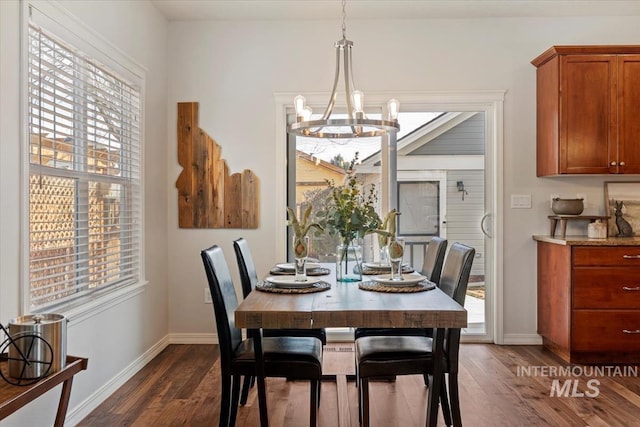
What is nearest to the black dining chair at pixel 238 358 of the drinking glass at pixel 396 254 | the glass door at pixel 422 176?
the drinking glass at pixel 396 254

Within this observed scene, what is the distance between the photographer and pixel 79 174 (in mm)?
2836

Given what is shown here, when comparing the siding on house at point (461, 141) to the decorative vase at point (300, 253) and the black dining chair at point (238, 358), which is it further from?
the black dining chair at point (238, 358)

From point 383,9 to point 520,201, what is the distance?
1.89 m

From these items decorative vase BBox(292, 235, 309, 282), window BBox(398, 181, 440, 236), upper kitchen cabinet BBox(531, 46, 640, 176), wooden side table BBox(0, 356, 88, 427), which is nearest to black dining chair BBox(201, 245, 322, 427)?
Answer: decorative vase BBox(292, 235, 309, 282)

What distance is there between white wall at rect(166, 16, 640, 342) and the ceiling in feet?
0.27

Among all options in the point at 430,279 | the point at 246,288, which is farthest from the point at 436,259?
the point at 246,288

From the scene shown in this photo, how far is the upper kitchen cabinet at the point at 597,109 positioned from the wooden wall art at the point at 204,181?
243 cm

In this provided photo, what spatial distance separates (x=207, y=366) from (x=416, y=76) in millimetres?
2787

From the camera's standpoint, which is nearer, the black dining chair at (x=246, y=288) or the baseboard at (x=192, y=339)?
the black dining chair at (x=246, y=288)

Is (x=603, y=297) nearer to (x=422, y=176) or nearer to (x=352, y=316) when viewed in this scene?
(x=422, y=176)

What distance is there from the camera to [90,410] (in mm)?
2898

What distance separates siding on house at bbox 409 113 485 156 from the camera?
14.3 feet

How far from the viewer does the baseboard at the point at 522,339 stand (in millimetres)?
4262

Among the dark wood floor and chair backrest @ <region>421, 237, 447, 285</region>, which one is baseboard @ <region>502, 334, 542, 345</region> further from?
chair backrest @ <region>421, 237, 447, 285</region>
